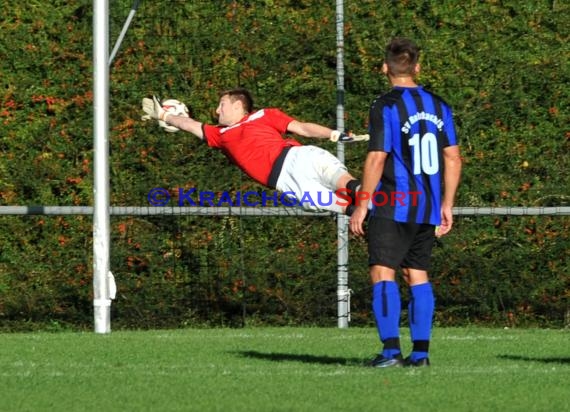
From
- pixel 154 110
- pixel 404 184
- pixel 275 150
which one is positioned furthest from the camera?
pixel 154 110

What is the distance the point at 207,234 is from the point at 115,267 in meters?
0.84

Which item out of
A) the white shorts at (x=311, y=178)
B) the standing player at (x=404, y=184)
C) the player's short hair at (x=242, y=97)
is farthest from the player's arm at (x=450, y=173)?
the player's short hair at (x=242, y=97)

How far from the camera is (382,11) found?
11570 mm

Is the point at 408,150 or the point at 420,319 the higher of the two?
the point at 408,150

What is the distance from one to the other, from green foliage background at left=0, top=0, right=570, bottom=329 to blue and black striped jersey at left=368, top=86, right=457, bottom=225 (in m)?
4.13

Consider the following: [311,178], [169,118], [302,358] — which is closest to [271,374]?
[302,358]

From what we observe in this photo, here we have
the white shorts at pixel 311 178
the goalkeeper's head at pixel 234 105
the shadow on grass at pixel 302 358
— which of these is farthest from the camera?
the goalkeeper's head at pixel 234 105

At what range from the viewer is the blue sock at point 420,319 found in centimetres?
722

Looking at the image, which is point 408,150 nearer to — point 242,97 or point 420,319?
point 420,319

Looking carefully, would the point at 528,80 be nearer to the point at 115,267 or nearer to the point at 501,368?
the point at 115,267

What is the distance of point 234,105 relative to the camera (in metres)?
9.91

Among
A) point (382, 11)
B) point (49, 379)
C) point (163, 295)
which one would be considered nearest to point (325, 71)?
point (382, 11)

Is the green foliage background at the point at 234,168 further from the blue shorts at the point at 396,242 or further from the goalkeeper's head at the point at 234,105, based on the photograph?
the blue shorts at the point at 396,242

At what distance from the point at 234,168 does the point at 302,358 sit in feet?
11.9
